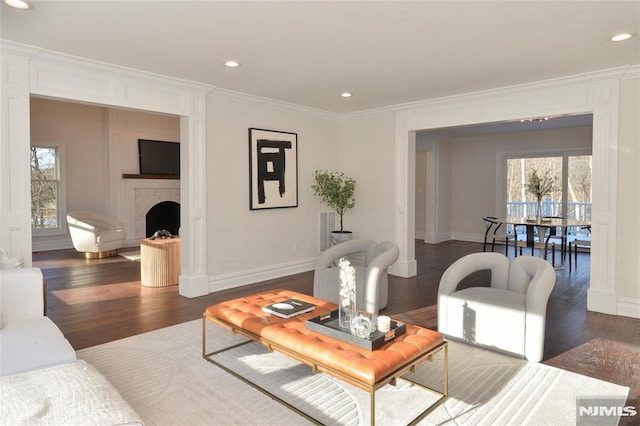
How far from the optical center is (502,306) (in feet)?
10.9

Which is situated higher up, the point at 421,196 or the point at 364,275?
the point at 421,196

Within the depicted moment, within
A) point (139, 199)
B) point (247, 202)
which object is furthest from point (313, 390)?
point (139, 199)

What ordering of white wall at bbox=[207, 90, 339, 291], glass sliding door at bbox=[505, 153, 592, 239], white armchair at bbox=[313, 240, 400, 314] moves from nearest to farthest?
white armchair at bbox=[313, 240, 400, 314]
white wall at bbox=[207, 90, 339, 291]
glass sliding door at bbox=[505, 153, 592, 239]

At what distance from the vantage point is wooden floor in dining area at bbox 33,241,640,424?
130 inches

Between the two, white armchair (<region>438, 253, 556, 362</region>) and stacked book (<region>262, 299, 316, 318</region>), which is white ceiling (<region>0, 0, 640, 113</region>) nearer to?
white armchair (<region>438, 253, 556, 362</region>)

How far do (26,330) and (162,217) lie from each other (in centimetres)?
726

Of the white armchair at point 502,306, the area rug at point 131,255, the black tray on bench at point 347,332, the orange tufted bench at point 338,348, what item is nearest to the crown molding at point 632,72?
the white armchair at point 502,306

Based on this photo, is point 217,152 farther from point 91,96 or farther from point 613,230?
point 613,230

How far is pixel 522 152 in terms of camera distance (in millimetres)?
9422

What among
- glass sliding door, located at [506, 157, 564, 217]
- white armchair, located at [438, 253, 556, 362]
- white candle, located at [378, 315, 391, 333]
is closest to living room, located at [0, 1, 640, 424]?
white armchair, located at [438, 253, 556, 362]

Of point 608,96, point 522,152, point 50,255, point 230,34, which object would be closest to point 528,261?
point 608,96

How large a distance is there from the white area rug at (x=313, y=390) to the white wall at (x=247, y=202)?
217cm

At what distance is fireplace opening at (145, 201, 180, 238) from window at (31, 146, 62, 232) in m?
1.70

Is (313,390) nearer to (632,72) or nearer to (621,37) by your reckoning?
(621,37)
